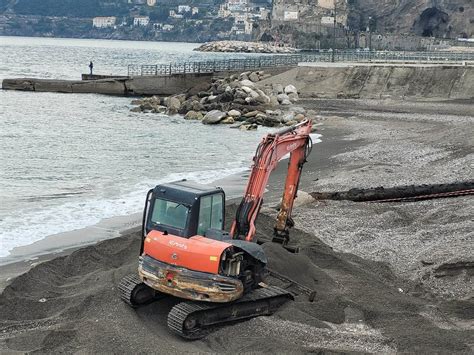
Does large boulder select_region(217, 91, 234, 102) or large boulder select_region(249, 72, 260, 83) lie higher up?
large boulder select_region(249, 72, 260, 83)

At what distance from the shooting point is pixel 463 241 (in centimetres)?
1516

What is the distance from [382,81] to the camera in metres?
55.9

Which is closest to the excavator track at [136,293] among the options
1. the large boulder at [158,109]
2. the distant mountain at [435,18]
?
the large boulder at [158,109]

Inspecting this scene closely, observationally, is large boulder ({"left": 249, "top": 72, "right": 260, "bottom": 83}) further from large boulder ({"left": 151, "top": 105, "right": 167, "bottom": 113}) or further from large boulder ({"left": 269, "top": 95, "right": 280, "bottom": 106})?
large boulder ({"left": 151, "top": 105, "right": 167, "bottom": 113})

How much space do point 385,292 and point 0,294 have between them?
6.63m

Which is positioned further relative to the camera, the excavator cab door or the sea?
the sea

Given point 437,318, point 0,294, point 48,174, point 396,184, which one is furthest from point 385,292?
point 48,174

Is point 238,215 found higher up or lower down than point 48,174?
higher up

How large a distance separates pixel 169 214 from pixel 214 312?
162 cm

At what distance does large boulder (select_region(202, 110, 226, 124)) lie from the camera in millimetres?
42656

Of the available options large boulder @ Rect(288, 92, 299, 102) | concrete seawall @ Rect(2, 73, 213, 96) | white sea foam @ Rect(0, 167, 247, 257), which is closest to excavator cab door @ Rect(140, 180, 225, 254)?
white sea foam @ Rect(0, 167, 247, 257)

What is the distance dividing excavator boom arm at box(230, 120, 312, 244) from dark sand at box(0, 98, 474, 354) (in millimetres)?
911

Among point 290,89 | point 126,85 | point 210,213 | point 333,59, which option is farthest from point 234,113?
point 210,213

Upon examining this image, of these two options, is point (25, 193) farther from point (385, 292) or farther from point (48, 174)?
point (385, 292)
